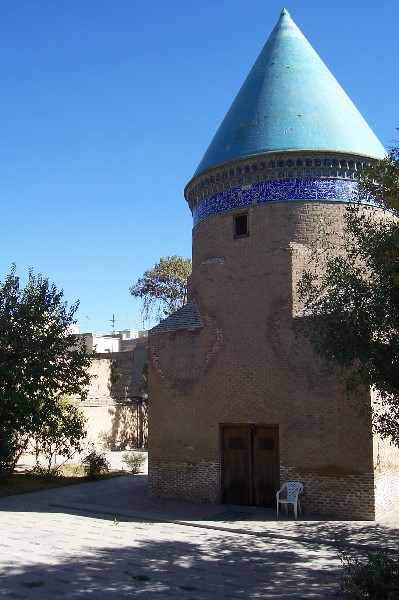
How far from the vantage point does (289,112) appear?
13234 mm

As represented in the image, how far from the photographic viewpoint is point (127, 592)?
24.4 feet

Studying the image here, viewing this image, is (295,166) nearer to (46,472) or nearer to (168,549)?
(168,549)

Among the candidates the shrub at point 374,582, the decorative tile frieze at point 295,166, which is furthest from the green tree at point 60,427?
the shrub at point 374,582

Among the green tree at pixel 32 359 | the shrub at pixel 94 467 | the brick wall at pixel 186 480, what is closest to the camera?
the brick wall at pixel 186 480

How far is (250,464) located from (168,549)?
131 inches

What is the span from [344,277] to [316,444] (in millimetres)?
4302

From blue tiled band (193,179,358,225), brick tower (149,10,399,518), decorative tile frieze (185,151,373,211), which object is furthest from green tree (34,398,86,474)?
decorative tile frieze (185,151,373,211)

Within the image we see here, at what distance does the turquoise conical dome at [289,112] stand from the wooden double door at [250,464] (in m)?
5.82

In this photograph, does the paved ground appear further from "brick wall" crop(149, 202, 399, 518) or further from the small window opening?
the small window opening

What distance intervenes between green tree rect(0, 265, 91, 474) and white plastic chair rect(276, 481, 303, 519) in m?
6.44

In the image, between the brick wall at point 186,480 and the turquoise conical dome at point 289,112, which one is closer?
the brick wall at point 186,480

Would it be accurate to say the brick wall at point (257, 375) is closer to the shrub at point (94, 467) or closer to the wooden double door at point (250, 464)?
the wooden double door at point (250, 464)

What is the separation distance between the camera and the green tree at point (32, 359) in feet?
Result: 48.6

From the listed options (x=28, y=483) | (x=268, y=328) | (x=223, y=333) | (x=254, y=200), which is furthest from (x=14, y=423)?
(x=254, y=200)
